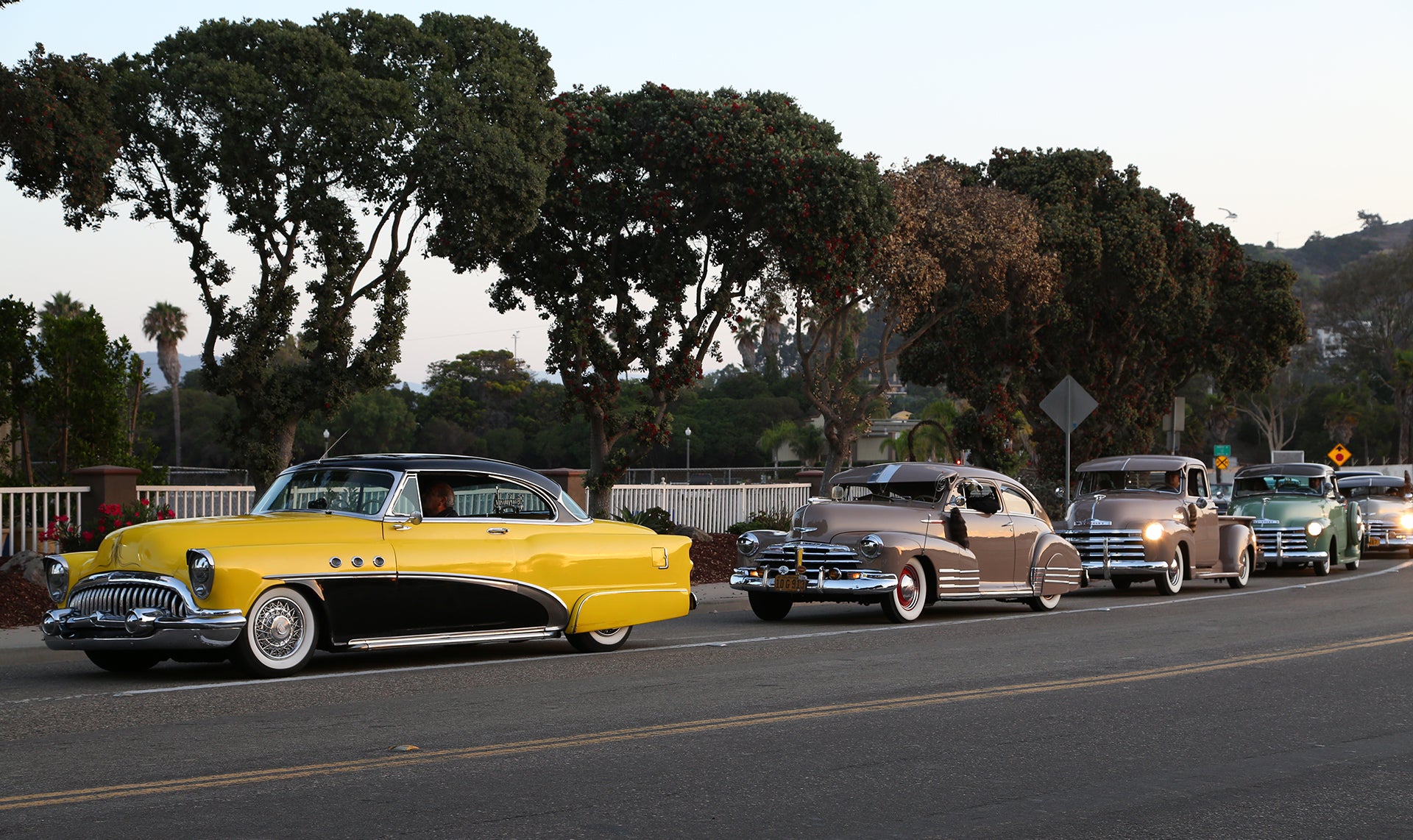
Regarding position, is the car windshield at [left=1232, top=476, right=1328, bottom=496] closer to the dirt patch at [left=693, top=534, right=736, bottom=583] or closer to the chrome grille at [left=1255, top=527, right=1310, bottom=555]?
the chrome grille at [left=1255, top=527, right=1310, bottom=555]

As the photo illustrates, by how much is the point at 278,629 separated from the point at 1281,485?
819 inches

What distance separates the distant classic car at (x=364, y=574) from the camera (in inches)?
402

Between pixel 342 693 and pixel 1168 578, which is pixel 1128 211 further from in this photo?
pixel 342 693

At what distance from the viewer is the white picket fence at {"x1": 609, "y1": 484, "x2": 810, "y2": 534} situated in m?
26.3

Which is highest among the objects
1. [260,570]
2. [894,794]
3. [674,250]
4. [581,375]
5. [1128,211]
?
[1128,211]

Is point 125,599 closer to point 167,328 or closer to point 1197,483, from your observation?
point 1197,483

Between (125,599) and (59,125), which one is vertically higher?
(59,125)

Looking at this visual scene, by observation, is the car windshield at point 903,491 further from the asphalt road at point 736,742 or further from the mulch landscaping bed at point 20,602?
the mulch landscaping bed at point 20,602

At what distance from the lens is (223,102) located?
2064 cm

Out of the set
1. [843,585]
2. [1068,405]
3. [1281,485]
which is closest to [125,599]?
[843,585]

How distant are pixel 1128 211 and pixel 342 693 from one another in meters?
31.9

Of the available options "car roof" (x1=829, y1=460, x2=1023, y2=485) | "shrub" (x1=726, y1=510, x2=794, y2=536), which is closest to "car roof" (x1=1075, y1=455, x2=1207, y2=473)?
"shrub" (x1=726, y1=510, x2=794, y2=536)

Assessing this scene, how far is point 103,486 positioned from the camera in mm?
18172

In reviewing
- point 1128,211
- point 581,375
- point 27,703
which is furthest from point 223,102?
point 1128,211
